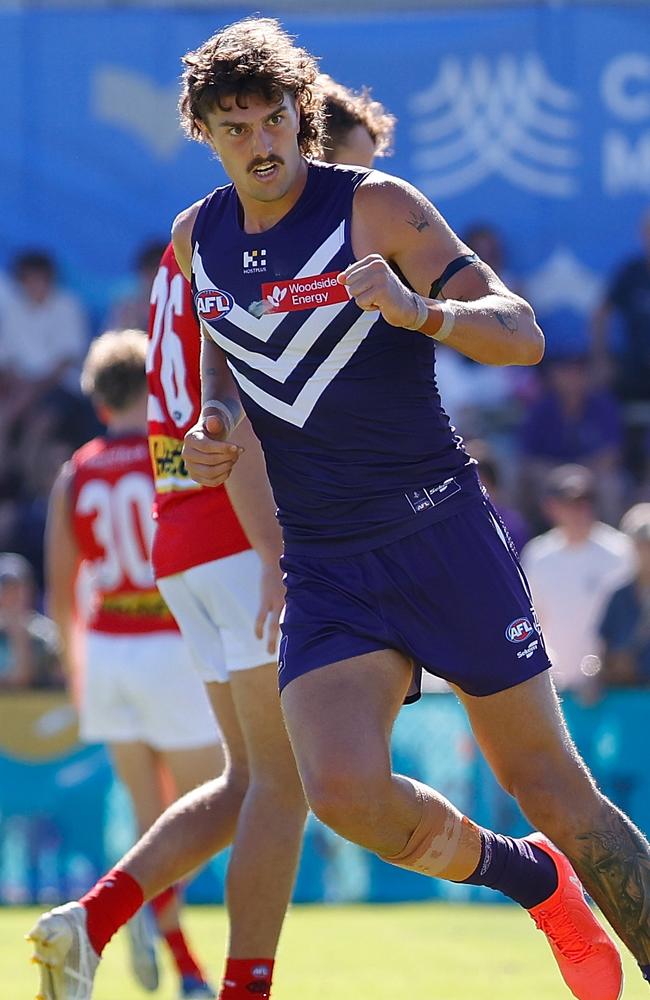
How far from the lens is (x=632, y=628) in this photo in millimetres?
10031

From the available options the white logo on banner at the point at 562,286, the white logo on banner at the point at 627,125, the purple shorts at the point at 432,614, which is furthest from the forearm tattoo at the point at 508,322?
Answer: the white logo on banner at the point at 627,125

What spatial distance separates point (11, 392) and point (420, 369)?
910 centimetres

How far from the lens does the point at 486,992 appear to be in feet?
20.6

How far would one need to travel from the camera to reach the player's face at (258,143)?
438 centimetres

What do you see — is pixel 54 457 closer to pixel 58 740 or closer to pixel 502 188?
pixel 58 740

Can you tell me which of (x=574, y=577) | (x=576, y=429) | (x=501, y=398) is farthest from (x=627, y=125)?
(x=574, y=577)

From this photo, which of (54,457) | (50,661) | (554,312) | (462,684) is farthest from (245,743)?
(554,312)

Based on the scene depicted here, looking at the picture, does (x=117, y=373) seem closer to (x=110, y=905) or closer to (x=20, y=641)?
(x=110, y=905)

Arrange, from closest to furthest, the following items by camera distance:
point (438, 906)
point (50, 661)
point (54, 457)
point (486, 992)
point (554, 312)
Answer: point (486, 992) → point (438, 906) → point (50, 661) → point (54, 457) → point (554, 312)

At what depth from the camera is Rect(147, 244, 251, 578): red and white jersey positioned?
5.30m

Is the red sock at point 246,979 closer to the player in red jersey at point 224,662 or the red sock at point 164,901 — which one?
the player in red jersey at point 224,662

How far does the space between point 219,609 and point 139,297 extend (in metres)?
8.02

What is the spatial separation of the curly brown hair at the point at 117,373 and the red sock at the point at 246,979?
9.17 ft

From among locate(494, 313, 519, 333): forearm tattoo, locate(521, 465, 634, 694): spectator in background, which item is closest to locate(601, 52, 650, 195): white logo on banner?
locate(521, 465, 634, 694): spectator in background
